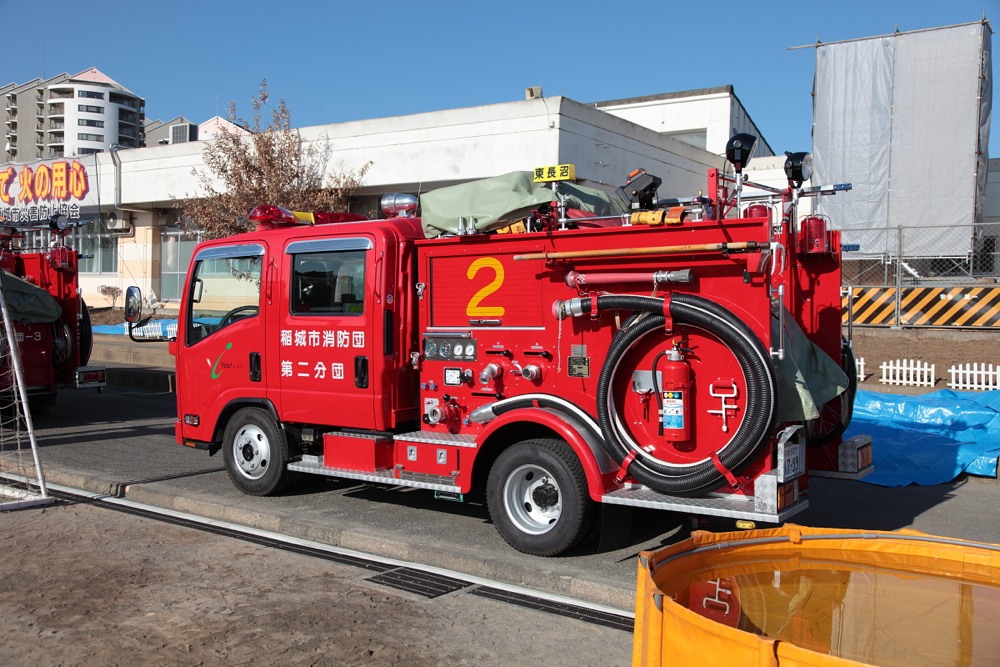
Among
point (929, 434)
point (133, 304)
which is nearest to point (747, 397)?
point (929, 434)

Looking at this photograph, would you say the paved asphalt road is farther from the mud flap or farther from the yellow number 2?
the yellow number 2

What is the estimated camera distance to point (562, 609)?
17.8 ft

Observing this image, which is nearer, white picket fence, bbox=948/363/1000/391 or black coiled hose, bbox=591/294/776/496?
black coiled hose, bbox=591/294/776/496

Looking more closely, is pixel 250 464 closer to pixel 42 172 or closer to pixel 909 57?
pixel 909 57

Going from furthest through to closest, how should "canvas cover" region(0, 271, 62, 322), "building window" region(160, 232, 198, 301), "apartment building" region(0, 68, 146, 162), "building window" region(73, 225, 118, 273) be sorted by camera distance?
"apartment building" region(0, 68, 146, 162) < "building window" region(73, 225, 118, 273) < "building window" region(160, 232, 198, 301) < "canvas cover" region(0, 271, 62, 322)

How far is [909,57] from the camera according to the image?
23297mm

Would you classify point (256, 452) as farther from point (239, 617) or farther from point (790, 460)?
point (790, 460)

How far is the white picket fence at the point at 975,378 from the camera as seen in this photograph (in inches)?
570

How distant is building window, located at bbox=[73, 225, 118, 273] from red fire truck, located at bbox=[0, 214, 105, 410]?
19.3 m

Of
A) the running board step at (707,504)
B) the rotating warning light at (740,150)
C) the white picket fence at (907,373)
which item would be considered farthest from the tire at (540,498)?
the white picket fence at (907,373)

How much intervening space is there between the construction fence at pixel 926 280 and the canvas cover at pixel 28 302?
13.5m

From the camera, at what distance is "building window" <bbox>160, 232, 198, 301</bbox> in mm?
30203

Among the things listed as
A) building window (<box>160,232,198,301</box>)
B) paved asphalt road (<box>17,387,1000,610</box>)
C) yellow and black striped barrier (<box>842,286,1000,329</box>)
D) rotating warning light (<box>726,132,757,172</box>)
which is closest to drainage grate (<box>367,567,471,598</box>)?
paved asphalt road (<box>17,387,1000,610</box>)

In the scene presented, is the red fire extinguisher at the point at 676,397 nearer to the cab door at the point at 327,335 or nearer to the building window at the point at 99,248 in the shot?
the cab door at the point at 327,335
